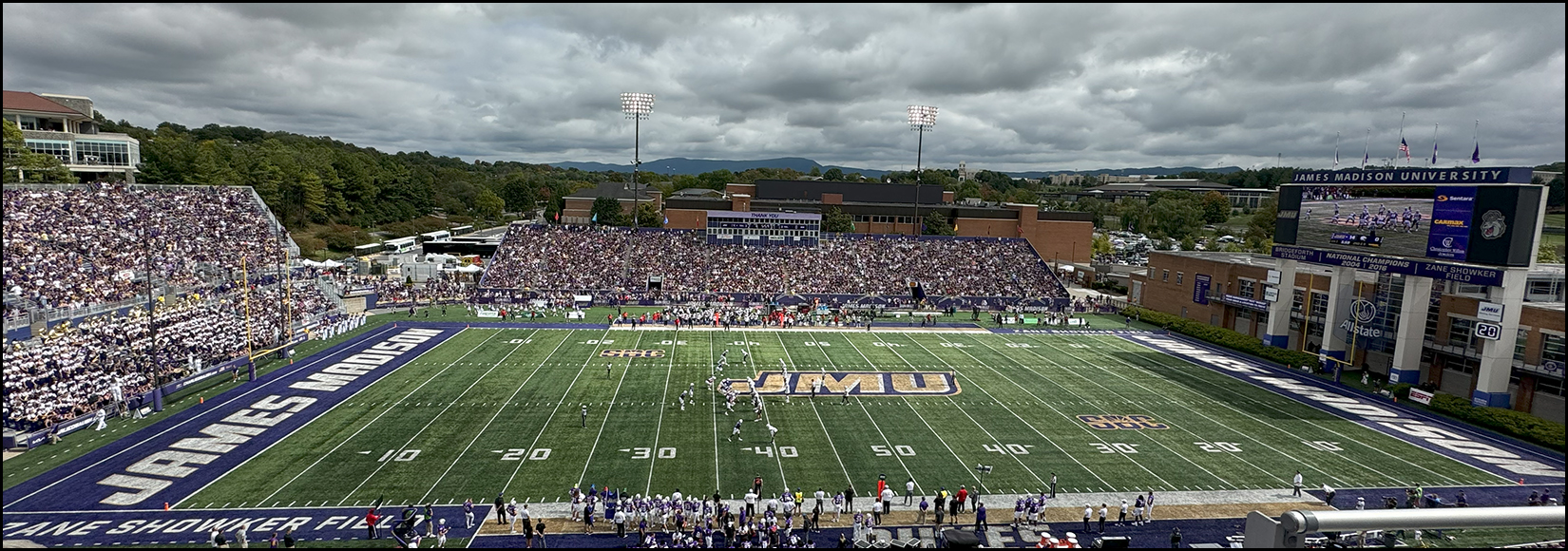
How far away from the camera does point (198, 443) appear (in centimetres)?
2231

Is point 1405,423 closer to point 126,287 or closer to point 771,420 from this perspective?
point 771,420

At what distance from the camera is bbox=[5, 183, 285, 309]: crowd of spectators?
29.7 meters

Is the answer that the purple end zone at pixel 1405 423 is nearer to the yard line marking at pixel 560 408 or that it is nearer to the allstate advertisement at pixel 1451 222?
the allstate advertisement at pixel 1451 222

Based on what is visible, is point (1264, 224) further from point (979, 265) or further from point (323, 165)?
point (323, 165)

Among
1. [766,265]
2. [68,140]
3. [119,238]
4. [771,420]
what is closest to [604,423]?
[771,420]

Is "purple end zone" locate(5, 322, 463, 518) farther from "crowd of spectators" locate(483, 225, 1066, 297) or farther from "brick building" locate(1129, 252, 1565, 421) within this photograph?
"brick building" locate(1129, 252, 1565, 421)

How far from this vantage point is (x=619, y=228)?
5791 centimetres

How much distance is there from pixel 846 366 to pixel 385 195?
248ft

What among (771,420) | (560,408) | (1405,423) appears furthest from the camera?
(1405,423)

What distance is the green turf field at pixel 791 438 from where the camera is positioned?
20.7 m

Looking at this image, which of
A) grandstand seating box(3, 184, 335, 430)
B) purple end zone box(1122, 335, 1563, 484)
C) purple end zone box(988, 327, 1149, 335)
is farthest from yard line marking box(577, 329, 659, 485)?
purple end zone box(1122, 335, 1563, 484)

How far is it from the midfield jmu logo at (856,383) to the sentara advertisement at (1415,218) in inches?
729

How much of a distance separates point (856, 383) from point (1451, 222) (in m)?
23.3

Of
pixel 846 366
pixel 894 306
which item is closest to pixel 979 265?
pixel 894 306
